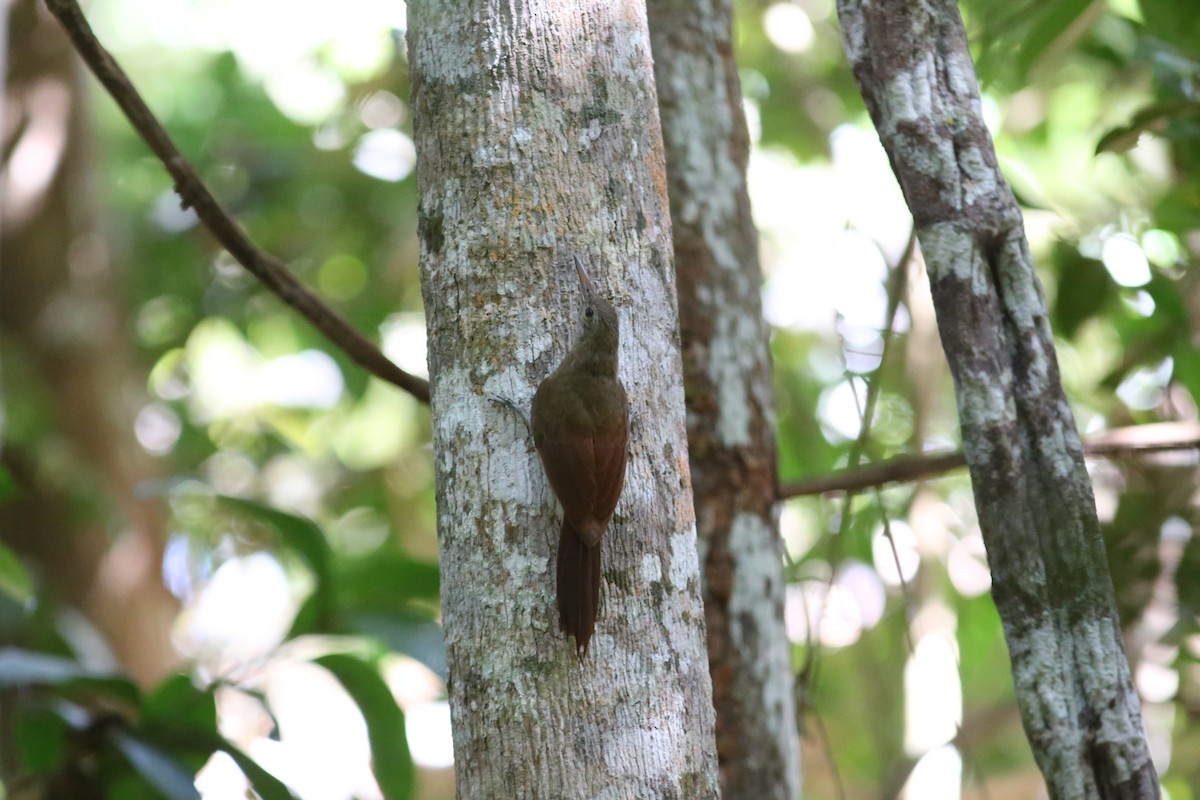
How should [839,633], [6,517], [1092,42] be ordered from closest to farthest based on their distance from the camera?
[1092,42] < [6,517] < [839,633]

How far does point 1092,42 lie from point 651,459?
2.48 metres

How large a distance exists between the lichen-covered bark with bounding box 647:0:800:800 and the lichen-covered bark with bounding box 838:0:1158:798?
82cm

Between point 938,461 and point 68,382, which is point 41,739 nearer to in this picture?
point 68,382

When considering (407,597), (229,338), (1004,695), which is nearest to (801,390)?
(1004,695)

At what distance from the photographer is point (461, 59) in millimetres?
1799

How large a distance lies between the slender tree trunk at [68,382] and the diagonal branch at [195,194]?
103 inches

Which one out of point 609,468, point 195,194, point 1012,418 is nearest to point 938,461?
point 1012,418

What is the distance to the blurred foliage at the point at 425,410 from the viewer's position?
3.09m

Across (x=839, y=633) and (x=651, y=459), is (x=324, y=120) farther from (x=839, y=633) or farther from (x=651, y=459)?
(x=651, y=459)

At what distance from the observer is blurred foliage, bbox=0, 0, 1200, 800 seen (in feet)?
10.2

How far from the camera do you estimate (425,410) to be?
5.87 meters

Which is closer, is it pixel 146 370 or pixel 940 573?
pixel 940 573

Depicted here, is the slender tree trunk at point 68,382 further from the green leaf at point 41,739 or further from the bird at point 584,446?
the bird at point 584,446

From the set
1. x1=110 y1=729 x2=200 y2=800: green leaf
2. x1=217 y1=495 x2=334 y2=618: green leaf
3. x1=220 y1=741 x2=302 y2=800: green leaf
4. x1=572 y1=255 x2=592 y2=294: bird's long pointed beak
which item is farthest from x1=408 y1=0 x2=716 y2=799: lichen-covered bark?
x1=217 y1=495 x2=334 y2=618: green leaf
